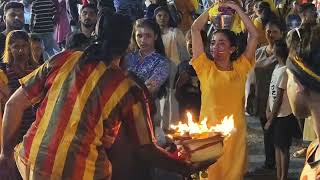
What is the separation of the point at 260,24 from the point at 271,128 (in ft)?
9.16

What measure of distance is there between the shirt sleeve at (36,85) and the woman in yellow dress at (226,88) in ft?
6.63

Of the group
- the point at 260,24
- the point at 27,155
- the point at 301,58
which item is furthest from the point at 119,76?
the point at 260,24

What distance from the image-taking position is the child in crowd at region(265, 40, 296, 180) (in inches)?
261

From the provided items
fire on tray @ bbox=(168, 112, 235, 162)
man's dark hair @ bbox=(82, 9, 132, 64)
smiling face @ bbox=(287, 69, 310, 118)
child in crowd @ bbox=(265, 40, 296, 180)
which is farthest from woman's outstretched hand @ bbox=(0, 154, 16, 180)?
child in crowd @ bbox=(265, 40, 296, 180)

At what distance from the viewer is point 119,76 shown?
3.47m

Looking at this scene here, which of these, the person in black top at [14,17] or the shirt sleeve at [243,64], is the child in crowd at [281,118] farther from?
the person in black top at [14,17]

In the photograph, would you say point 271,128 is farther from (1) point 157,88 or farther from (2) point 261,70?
(1) point 157,88

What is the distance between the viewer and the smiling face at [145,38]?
6.35m

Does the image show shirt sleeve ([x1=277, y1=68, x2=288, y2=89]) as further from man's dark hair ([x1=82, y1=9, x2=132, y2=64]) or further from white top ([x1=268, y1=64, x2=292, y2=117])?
man's dark hair ([x1=82, y1=9, x2=132, y2=64])

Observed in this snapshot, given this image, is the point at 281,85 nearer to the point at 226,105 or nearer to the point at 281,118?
the point at 281,118

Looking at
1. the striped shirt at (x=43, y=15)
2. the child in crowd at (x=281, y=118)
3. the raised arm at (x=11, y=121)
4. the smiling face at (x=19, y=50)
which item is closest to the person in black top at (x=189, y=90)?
the child in crowd at (x=281, y=118)

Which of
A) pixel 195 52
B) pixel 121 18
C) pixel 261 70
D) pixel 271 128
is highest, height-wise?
pixel 121 18

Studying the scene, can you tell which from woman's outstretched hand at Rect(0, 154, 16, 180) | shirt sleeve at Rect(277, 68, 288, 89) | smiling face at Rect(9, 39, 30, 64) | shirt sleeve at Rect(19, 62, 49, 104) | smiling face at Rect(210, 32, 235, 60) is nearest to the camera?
shirt sleeve at Rect(19, 62, 49, 104)

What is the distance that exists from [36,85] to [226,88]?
2166mm
